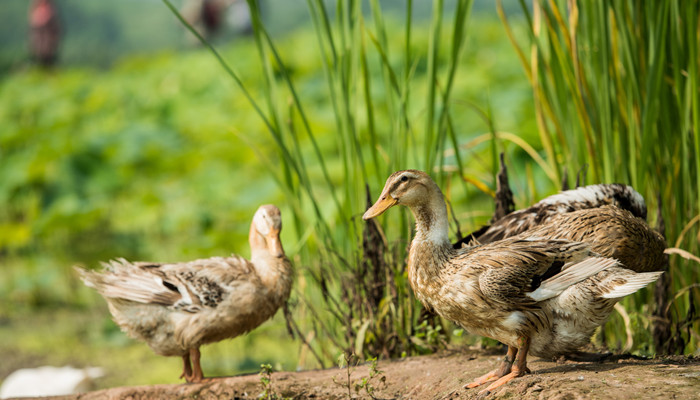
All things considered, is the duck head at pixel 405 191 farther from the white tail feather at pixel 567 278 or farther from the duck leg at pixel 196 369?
the duck leg at pixel 196 369

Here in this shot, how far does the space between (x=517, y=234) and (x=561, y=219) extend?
19 cm

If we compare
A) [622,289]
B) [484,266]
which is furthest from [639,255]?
[484,266]

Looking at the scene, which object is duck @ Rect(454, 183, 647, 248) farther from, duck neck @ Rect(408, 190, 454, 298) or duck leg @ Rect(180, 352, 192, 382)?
duck leg @ Rect(180, 352, 192, 382)

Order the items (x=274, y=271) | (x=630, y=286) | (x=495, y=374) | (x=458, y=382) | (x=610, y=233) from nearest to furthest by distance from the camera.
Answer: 1. (x=630, y=286)
2. (x=495, y=374)
3. (x=458, y=382)
4. (x=610, y=233)
5. (x=274, y=271)

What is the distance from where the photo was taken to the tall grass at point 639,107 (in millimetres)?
3223

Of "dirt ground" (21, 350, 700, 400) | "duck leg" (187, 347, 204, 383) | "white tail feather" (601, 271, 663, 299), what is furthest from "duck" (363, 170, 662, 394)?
"duck leg" (187, 347, 204, 383)

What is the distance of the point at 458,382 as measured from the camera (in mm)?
2717

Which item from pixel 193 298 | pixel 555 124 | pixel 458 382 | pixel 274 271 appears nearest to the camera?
pixel 458 382

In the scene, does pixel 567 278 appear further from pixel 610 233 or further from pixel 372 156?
pixel 372 156

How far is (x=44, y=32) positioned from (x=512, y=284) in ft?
41.2

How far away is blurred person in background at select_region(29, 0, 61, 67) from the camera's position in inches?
505

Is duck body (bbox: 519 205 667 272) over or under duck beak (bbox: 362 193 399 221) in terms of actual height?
under

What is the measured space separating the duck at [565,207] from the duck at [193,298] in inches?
34.2

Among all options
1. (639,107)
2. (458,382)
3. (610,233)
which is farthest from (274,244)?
(639,107)
